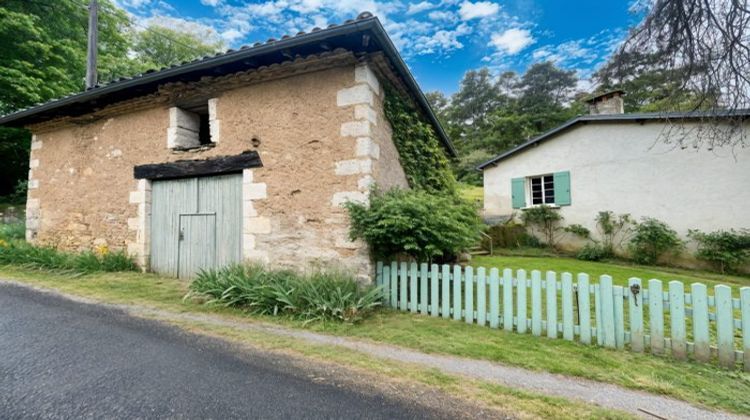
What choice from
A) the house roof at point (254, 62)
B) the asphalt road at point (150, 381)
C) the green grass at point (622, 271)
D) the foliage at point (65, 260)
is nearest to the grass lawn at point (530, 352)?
the asphalt road at point (150, 381)

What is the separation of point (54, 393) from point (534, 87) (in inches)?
1259

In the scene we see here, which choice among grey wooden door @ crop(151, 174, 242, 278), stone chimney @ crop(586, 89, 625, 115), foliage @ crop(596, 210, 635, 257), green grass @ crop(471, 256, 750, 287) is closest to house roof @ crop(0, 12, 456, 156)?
grey wooden door @ crop(151, 174, 242, 278)

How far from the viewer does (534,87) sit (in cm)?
2697

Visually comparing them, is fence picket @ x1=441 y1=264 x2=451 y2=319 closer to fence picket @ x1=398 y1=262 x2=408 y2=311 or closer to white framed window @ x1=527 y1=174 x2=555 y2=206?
fence picket @ x1=398 y1=262 x2=408 y2=311

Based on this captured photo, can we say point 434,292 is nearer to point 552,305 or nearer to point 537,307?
point 537,307

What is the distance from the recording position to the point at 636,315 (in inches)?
119

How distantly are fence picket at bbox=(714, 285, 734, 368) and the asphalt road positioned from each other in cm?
280

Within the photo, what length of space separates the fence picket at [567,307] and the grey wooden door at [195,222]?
188 inches

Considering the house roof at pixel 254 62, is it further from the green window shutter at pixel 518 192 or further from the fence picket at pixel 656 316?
the green window shutter at pixel 518 192

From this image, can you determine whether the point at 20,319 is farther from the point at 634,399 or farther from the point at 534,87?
the point at 534,87

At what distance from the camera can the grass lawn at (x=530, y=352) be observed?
234 cm

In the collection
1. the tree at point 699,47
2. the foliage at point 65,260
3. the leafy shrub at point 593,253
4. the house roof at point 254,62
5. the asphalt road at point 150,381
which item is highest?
the house roof at point 254,62

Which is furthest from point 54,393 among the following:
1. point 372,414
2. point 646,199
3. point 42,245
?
point 646,199

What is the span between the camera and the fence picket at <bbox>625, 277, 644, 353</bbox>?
3012 millimetres
